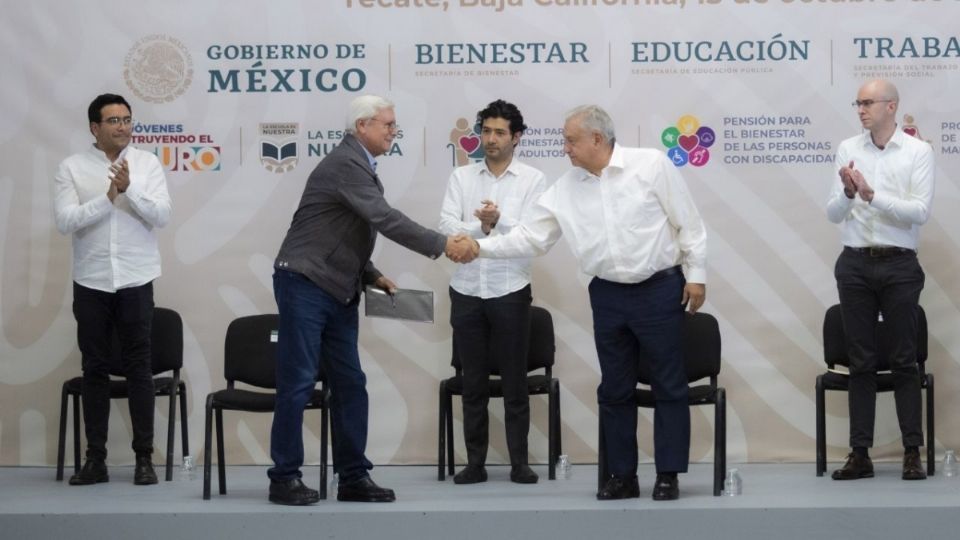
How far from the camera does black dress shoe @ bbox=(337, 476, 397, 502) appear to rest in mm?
5129

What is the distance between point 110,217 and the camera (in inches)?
225

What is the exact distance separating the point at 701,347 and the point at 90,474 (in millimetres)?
2653

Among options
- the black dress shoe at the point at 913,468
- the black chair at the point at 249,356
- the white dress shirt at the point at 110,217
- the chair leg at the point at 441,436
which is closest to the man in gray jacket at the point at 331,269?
the black chair at the point at 249,356

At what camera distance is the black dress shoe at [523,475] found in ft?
18.9

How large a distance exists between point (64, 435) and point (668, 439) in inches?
107

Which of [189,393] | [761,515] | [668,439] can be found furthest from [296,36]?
[761,515]

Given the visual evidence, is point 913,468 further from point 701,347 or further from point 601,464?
point 601,464

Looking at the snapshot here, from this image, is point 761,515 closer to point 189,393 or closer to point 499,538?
point 499,538

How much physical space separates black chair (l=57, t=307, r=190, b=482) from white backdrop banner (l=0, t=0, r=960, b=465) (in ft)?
0.93

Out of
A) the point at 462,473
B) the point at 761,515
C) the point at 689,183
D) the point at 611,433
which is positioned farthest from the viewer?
the point at 689,183

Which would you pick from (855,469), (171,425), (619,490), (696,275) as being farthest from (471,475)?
(855,469)

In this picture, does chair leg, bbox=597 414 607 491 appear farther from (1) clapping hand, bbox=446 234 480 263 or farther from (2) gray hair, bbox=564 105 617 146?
(2) gray hair, bbox=564 105 617 146

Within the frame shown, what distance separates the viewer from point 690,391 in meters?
5.36

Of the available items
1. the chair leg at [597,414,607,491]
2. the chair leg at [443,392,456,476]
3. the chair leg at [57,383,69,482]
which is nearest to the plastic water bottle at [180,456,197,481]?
the chair leg at [57,383,69,482]
